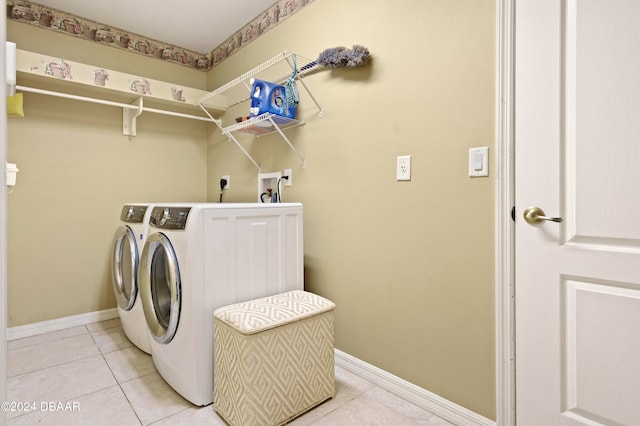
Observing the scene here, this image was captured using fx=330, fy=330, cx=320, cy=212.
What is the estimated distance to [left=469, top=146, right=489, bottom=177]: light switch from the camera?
1365mm

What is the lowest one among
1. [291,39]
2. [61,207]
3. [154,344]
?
[154,344]

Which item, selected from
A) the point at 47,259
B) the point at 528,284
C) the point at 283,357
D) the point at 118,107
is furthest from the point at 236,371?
the point at 118,107

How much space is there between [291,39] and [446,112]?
135 centimetres

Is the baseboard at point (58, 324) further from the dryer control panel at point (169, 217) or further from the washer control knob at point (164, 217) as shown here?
the washer control knob at point (164, 217)

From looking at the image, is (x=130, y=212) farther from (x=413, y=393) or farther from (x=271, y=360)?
(x=413, y=393)

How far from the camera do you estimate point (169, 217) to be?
173 cm

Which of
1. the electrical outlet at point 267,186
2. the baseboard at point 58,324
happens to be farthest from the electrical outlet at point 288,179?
the baseboard at point 58,324

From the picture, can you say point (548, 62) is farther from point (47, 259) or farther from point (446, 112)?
point (47, 259)

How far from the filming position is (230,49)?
2.95 meters

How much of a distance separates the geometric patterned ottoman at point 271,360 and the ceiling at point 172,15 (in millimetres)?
2158

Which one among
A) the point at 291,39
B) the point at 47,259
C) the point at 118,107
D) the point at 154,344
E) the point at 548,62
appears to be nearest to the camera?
the point at 548,62

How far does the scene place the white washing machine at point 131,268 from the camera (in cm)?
208

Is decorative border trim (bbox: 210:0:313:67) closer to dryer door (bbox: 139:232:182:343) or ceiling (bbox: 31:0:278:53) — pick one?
ceiling (bbox: 31:0:278:53)

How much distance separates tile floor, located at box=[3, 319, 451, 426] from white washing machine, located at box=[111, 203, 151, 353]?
0.16 metres
